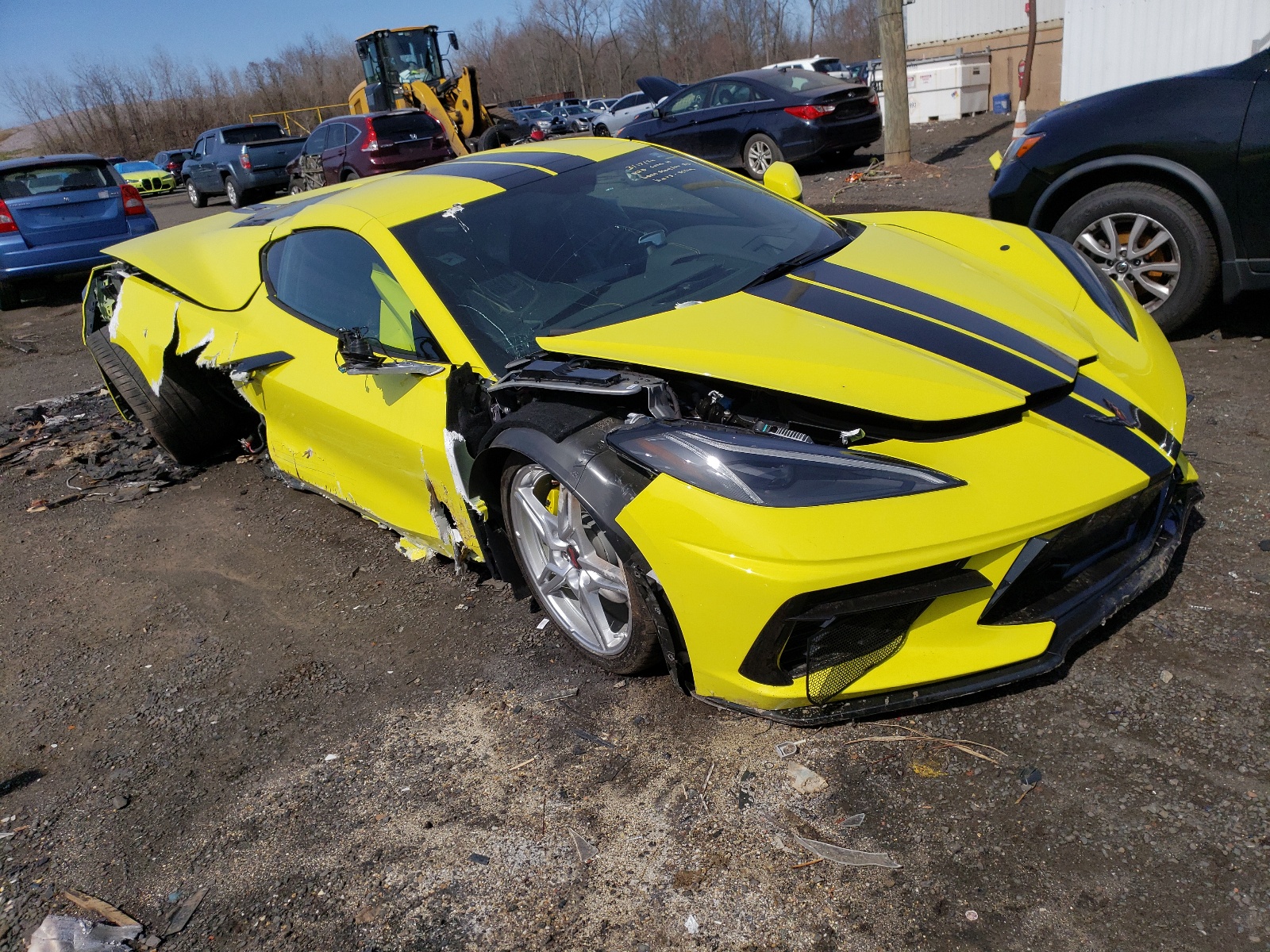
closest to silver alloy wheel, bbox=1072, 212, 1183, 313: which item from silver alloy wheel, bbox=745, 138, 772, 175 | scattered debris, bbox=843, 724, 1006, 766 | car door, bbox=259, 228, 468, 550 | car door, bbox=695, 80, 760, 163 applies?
scattered debris, bbox=843, 724, 1006, 766

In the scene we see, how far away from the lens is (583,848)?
83.0 inches

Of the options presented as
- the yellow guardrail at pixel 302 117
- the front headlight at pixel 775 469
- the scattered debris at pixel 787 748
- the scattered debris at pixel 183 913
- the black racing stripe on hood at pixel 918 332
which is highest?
the yellow guardrail at pixel 302 117

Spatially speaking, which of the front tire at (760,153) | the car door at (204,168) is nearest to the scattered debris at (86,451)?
the front tire at (760,153)

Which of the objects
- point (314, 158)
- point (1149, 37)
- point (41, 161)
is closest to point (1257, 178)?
point (1149, 37)

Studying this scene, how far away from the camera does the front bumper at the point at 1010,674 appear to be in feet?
6.93

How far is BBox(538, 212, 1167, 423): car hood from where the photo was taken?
2.33m

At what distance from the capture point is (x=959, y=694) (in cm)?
211

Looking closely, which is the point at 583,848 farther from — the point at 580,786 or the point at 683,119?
the point at 683,119

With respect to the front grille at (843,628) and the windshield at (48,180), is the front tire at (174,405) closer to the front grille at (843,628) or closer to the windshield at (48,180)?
the front grille at (843,628)

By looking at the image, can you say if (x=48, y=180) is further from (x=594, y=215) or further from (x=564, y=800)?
(x=564, y=800)

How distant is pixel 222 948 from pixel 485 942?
0.61 meters

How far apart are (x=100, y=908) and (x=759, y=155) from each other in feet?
38.7

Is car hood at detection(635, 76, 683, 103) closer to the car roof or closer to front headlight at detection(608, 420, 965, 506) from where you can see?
the car roof

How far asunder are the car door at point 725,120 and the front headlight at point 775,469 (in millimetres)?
10976
